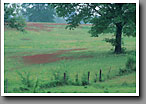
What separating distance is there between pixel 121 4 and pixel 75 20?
152 centimetres

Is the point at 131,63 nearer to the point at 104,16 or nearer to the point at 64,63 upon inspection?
the point at 104,16

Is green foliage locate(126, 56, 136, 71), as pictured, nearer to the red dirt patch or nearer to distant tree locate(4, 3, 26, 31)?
the red dirt patch

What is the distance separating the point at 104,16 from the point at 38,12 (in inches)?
86.8

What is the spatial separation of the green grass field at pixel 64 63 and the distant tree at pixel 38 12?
0.36m

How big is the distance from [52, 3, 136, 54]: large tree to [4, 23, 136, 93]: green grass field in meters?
0.22

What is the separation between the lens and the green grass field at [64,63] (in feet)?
34.2

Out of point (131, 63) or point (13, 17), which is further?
point (13, 17)

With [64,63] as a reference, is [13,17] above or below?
above

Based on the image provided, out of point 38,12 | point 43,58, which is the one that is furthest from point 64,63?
point 38,12

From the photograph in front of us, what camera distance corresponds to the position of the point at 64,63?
10.9m

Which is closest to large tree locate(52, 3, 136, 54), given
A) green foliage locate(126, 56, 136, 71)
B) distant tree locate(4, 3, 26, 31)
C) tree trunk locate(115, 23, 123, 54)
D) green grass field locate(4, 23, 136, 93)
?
tree trunk locate(115, 23, 123, 54)

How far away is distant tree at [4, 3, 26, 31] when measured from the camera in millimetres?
10625

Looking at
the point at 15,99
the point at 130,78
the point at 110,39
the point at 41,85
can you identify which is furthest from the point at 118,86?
the point at 15,99

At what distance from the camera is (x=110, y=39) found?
11.0 m
